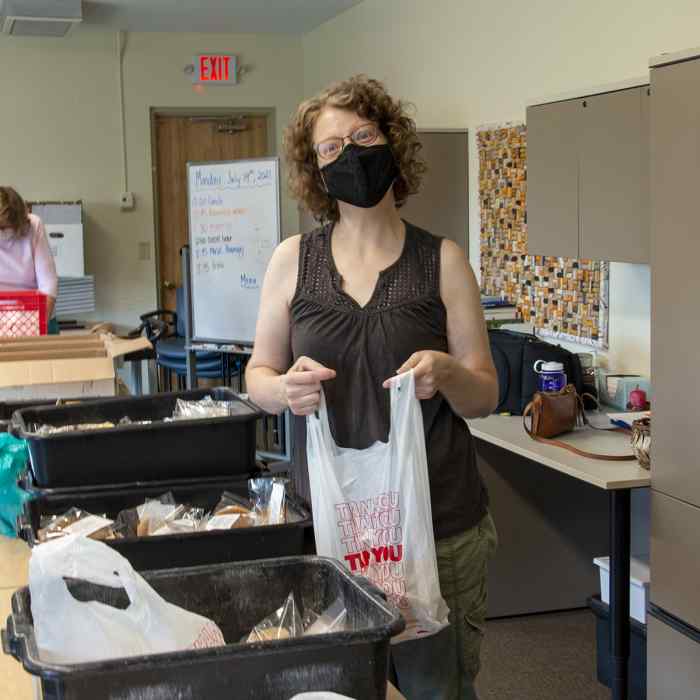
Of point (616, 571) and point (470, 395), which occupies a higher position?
point (470, 395)

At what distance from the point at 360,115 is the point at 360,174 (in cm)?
12

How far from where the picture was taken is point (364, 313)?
177cm

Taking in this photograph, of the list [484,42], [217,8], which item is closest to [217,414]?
[484,42]

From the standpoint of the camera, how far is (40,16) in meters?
6.45

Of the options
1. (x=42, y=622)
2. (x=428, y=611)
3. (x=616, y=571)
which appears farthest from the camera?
(x=616, y=571)

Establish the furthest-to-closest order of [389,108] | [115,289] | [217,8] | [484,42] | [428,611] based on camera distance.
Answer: [115,289], [217,8], [484,42], [389,108], [428,611]

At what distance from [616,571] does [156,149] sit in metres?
5.71

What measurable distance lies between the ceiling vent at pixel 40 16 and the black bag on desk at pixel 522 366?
4.04 meters

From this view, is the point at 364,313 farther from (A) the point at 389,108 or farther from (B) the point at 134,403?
(B) the point at 134,403

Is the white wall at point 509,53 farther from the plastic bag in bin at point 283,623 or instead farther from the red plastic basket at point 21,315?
the plastic bag in bin at point 283,623

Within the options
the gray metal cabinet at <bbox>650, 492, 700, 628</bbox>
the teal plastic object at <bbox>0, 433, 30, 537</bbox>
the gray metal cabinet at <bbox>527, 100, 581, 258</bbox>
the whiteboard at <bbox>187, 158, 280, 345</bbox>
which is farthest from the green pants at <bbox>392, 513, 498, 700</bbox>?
the whiteboard at <bbox>187, 158, 280, 345</bbox>

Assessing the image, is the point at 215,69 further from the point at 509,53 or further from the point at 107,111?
the point at 509,53

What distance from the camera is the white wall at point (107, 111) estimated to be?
7.30 metres

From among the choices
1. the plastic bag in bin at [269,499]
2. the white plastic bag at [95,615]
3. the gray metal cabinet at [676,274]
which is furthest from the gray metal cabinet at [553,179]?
the white plastic bag at [95,615]
